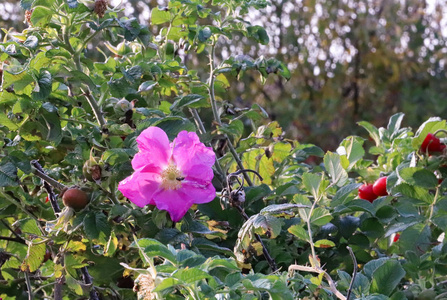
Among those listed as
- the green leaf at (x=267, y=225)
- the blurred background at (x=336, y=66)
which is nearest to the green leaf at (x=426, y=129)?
the green leaf at (x=267, y=225)

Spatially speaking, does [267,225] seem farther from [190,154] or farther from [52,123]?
[52,123]

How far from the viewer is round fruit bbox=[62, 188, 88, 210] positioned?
0.79 metres

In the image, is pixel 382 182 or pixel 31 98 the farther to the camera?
pixel 382 182

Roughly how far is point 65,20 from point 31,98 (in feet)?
0.43

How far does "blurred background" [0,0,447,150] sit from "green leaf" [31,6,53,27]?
4.33 m

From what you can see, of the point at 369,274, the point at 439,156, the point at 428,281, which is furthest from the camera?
the point at 439,156

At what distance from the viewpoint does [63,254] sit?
86 centimetres

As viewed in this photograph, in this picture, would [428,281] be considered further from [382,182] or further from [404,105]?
[404,105]

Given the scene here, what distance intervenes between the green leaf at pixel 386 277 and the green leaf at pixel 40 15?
52cm

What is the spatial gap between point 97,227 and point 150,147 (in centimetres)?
12

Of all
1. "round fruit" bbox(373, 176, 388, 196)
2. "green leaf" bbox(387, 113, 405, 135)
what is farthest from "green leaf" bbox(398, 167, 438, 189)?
"green leaf" bbox(387, 113, 405, 135)

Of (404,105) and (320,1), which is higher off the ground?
(320,1)

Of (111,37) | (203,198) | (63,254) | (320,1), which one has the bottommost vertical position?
(320,1)

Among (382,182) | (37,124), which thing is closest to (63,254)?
(37,124)
